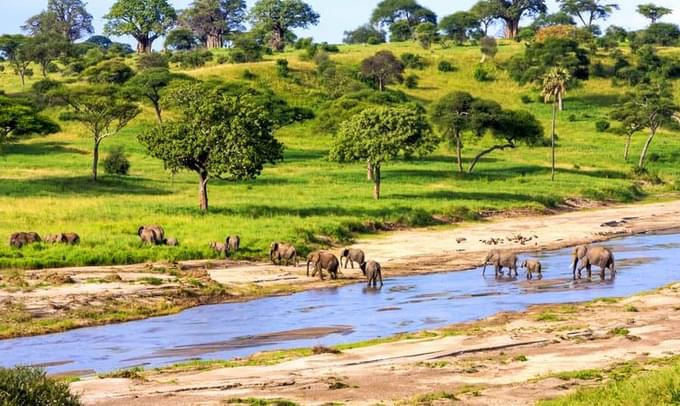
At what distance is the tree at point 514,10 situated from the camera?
16538 centimetres

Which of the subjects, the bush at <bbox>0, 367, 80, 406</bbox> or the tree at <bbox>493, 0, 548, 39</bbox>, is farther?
the tree at <bbox>493, 0, 548, 39</bbox>

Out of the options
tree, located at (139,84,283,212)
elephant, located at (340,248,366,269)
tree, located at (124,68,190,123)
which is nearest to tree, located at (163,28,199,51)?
tree, located at (124,68,190,123)

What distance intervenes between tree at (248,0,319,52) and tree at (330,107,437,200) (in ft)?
317

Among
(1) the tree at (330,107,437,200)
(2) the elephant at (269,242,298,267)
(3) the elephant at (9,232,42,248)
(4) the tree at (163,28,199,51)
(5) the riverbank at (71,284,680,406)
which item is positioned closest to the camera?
(5) the riverbank at (71,284,680,406)

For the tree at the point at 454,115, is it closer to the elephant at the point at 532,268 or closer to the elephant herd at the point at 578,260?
the elephant herd at the point at 578,260

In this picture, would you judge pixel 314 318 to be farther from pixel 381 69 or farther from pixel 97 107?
pixel 381 69

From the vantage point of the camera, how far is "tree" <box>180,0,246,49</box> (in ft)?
560

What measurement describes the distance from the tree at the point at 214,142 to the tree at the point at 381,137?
1028cm

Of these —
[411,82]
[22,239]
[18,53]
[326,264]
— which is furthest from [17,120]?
[411,82]

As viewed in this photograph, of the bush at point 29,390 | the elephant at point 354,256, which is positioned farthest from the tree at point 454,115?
the bush at point 29,390

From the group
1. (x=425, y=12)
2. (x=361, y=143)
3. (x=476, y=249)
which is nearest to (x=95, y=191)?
(x=361, y=143)

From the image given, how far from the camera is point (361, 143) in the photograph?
6262 centimetres

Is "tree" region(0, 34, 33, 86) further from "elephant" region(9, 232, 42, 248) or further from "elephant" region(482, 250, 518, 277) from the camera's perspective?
"elephant" region(482, 250, 518, 277)

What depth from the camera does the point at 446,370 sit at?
2044cm
